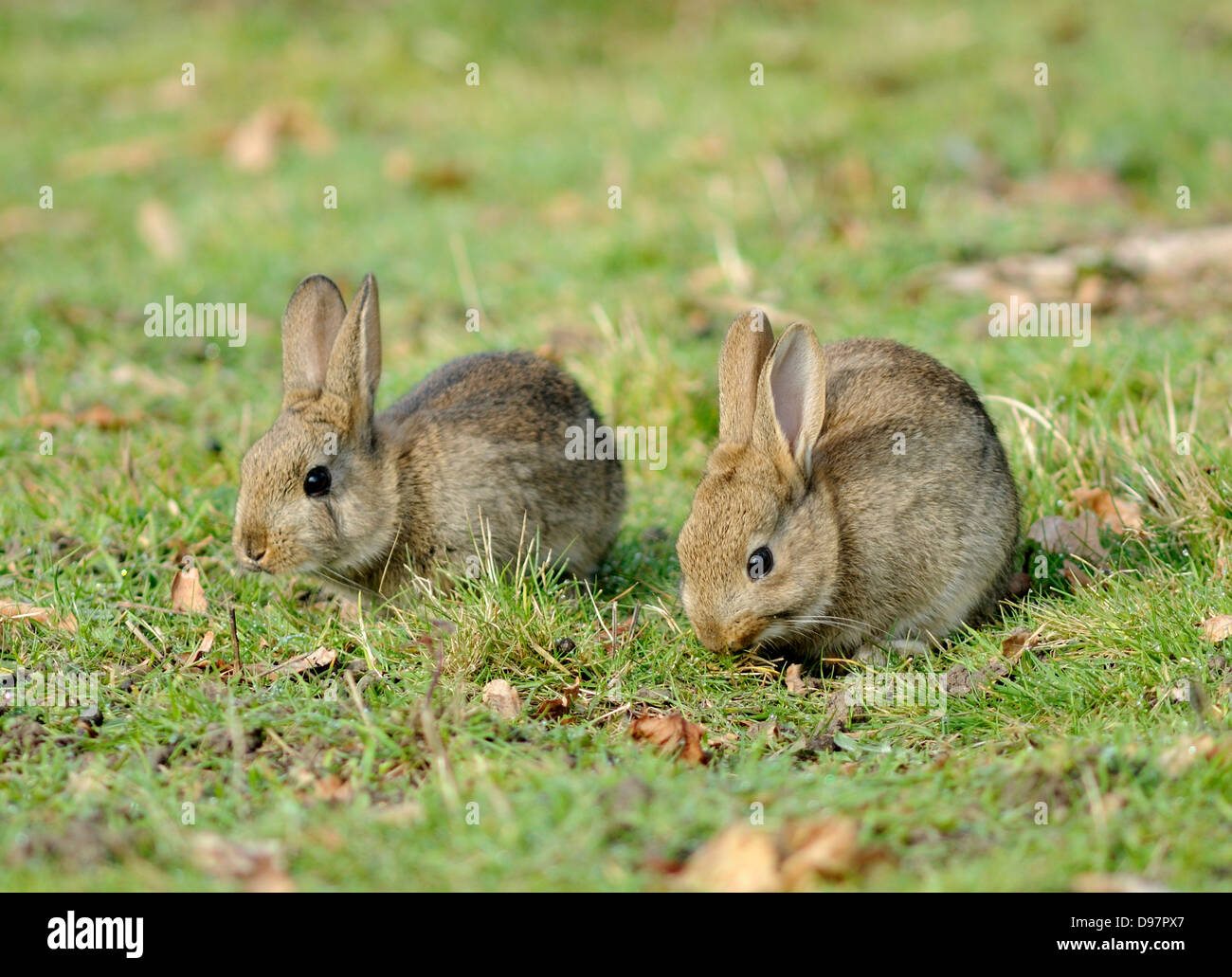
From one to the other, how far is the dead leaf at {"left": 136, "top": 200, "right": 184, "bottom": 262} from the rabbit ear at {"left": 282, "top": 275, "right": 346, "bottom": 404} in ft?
16.5

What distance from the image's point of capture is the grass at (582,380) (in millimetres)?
3709

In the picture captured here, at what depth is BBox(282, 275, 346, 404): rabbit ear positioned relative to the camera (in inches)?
226

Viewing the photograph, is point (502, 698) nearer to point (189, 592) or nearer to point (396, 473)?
point (396, 473)

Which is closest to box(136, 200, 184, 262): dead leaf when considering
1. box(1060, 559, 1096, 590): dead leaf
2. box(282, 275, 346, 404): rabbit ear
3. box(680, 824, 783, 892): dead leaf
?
box(282, 275, 346, 404): rabbit ear

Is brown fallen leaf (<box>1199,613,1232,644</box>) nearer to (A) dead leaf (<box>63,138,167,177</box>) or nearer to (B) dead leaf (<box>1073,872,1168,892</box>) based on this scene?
(B) dead leaf (<box>1073,872,1168,892</box>)

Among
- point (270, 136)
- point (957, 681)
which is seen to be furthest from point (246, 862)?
point (270, 136)

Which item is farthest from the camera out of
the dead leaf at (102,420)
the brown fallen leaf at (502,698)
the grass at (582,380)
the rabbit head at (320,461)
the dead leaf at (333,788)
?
the dead leaf at (102,420)

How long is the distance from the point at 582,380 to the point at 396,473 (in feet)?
6.06

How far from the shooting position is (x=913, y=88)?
40.8 feet

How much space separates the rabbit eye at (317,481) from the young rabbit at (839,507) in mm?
1480

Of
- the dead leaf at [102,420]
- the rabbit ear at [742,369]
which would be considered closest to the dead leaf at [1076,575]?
the rabbit ear at [742,369]

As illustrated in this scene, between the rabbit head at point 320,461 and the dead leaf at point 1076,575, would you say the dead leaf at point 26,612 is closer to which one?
the rabbit head at point 320,461

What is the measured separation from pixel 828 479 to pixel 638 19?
1099 cm
